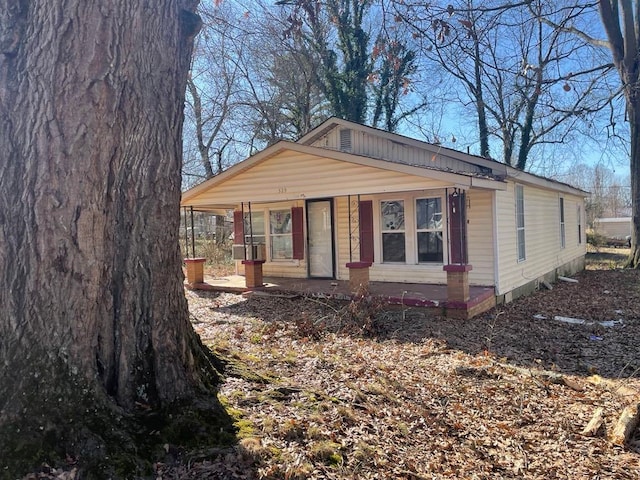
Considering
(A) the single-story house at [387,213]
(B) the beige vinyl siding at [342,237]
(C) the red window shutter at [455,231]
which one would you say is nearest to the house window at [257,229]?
(A) the single-story house at [387,213]

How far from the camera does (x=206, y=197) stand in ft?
40.3

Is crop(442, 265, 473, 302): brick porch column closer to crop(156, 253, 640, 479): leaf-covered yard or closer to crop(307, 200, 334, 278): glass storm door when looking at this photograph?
crop(156, 253, 640, 479): leaf-covered yard

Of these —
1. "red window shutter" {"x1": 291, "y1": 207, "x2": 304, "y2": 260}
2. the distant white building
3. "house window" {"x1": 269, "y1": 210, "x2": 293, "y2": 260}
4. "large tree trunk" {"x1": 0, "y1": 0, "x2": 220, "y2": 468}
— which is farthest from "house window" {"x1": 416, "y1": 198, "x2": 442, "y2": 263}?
the distant white building

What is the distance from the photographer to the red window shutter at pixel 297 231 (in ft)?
42.4

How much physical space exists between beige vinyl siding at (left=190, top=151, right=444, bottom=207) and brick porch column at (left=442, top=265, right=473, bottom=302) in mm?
1622

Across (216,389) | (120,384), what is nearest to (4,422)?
(120,384)

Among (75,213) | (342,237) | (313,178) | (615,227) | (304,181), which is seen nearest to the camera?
(75,213)

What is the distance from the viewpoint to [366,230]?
1197 centimetres

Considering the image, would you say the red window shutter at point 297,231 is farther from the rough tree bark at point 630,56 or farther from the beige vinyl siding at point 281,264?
the rough tree bark at point 630,56

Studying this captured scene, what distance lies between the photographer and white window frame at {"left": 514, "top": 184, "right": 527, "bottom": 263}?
11.7m

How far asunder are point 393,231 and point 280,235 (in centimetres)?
347

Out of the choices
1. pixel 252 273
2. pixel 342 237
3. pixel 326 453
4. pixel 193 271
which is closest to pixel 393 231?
pixel 342 237

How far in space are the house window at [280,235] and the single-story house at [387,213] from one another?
0.10 feet

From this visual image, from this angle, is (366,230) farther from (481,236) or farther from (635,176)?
(635,176)
